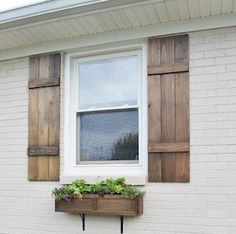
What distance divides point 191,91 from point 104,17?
1.10 m

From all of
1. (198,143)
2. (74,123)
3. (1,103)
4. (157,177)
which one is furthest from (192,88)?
(1,103)

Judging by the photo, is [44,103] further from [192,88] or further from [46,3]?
[192,88]

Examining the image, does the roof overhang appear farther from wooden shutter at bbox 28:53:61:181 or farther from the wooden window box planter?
the wooden window box planter

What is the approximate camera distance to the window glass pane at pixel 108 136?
4059 mm

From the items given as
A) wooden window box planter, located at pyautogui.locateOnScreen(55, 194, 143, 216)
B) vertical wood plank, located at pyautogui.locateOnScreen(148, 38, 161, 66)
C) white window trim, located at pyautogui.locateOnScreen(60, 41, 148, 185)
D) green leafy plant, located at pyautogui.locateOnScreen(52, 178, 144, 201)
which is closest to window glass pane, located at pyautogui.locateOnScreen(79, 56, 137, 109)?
white window trim, located at pyautogui.locateOnScreen(60, 41, 148, 185)

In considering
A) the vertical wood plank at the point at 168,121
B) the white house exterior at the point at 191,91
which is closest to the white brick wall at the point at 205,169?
the white house exterior at the point at 191,91

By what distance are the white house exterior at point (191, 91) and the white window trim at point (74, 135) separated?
0.02m

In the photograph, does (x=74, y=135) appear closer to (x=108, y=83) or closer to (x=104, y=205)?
(x=108, y=83)

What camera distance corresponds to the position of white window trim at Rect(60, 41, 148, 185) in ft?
12.9

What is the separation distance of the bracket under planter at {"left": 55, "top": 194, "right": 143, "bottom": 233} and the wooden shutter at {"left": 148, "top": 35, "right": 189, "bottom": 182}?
32 cm

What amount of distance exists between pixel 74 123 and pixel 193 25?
1.63 m

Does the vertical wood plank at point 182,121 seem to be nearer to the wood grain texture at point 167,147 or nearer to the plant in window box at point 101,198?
the wood grain texture at point 167,147

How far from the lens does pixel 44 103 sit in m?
4.33

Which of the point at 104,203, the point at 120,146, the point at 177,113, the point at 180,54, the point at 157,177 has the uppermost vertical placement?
the point at 180,54
